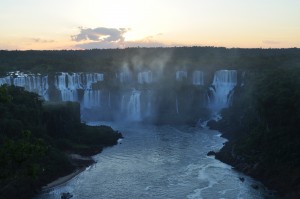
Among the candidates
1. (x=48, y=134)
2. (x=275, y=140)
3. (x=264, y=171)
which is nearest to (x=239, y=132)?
(x=275, y=140)

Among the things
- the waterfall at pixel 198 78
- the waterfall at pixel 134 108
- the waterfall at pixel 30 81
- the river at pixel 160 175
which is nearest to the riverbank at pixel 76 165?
the river at pixel 160 175

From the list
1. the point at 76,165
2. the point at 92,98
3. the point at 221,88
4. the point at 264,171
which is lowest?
the point at 76,165

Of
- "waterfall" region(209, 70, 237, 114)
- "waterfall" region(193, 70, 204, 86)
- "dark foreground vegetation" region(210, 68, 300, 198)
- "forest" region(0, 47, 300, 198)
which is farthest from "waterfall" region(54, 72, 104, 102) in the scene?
"dark foreground vegetation" region(210, 68, 300, 198)

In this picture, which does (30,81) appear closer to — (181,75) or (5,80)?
(5,80)

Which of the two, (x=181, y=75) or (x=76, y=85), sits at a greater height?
(x=181, y=75)

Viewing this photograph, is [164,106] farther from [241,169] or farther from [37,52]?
[37,52]

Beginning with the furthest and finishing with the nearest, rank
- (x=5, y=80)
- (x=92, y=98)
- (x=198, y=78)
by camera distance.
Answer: (x=198, y=78) → (x=92, y=98) → (x=5, y=80)
